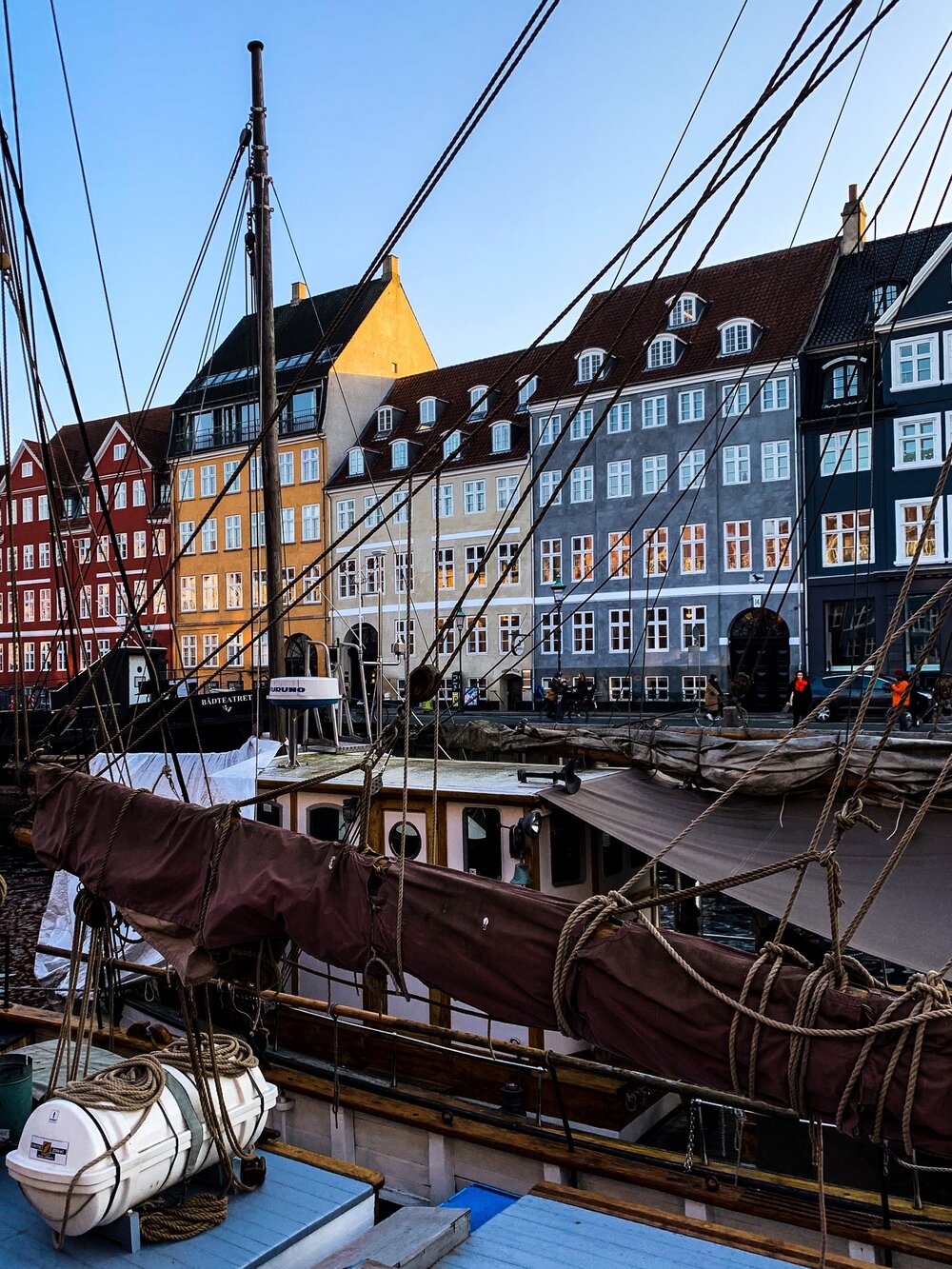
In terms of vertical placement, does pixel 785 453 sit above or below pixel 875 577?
above

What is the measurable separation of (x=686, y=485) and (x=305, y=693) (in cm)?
2338

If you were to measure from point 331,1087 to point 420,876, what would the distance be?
3747 millimetres

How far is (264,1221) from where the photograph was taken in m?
4.89

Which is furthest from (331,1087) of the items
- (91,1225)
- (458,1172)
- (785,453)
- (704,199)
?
(785,453)

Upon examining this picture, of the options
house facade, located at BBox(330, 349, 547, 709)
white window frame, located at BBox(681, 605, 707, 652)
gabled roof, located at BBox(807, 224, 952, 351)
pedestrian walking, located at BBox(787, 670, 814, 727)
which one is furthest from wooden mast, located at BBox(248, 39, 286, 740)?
white window frame, located at BBox(681, 605, 707, 652)

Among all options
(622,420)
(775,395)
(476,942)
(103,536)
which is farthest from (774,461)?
(476,942)

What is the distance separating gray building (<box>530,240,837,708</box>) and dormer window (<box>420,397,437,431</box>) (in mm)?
5591

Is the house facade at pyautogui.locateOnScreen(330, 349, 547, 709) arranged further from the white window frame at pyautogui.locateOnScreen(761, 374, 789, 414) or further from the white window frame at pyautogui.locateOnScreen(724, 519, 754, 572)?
the white window frame at pyautogui.locateOnScreen(761, 374, 789, 414)

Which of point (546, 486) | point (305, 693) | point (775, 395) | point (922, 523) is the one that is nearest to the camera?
point (305, 693)

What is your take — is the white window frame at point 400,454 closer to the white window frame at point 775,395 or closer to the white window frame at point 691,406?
the white window frame at point 691,406

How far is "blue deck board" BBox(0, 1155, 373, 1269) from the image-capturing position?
15.0 ft

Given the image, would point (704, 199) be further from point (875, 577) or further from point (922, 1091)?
point (875, 577)

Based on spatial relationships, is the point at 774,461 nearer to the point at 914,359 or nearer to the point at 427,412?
the point at 914,359

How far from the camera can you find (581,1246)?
4.56 meters
